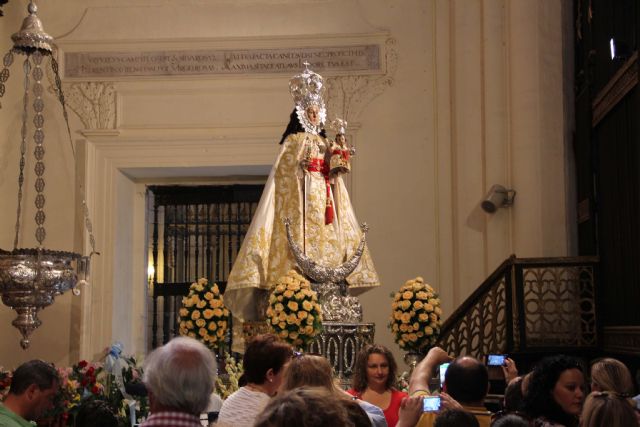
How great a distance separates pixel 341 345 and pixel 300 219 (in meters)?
1.07

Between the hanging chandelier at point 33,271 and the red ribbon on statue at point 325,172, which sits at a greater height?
the red ribbon on statue at point 325,172

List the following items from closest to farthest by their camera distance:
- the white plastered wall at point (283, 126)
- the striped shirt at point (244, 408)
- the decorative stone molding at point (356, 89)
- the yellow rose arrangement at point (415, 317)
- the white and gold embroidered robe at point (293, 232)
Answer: the striped shirt at point (244, 408) < the white and gold embroidered robe at point (293, 232) < the yellow rose arrangement at point (415, 317) < the white plastered wall at point (283, 126) < the decorative stone molding at point (356, 89)

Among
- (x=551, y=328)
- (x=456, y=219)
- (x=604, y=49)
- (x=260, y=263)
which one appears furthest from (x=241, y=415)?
(x=456, y=219)

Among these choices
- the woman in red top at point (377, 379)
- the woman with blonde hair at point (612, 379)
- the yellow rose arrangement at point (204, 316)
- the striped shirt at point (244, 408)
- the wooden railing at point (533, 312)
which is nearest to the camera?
the striped shirt at point (244, 408)

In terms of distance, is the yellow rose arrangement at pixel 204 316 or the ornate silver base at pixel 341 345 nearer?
the ornate silver base at pixel 341 345

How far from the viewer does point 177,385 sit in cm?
310

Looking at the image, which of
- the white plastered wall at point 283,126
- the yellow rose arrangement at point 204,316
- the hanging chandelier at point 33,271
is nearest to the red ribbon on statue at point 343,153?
the yellow rose arrangement at point 204,316

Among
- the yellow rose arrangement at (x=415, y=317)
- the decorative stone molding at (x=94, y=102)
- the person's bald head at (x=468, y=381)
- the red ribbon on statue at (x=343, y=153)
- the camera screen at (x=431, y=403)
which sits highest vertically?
the decorative stone molding at (x=94, y=102)

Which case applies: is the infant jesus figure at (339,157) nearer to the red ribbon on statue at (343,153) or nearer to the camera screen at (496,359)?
the red ribbon on statue at (343,153)

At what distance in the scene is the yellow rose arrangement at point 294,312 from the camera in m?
7.55

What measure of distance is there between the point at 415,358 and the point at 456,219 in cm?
383

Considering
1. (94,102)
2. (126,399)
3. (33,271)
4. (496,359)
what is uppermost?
(94,102)

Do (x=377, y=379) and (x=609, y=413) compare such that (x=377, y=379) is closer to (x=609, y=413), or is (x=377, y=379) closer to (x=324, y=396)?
(x=609, y=413)

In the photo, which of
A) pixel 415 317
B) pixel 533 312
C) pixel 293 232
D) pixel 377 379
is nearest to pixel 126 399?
pixel 293 232
